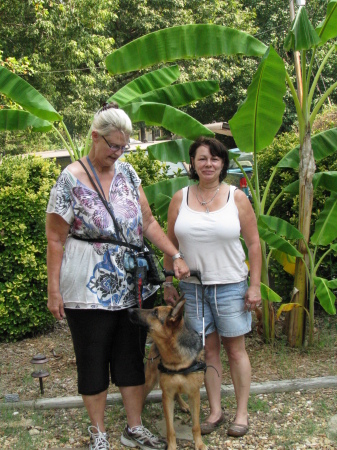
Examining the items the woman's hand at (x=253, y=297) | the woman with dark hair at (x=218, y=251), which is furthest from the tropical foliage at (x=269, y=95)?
the woman's hand at (x=253, y=297)

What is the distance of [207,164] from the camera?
135 inches

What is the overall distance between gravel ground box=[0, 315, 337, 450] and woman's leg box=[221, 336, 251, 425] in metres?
0.19

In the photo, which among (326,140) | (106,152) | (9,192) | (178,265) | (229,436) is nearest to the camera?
(106,152)

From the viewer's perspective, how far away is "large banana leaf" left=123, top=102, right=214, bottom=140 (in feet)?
15.2

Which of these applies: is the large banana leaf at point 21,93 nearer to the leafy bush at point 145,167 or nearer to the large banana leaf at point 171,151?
the large banana leaf at point 171,151

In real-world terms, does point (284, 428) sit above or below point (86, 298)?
below

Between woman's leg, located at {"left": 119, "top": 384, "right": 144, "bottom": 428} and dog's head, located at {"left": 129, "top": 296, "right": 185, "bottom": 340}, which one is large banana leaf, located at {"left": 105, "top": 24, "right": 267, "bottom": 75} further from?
woman's leg, located at {"left": 119, "top": 384, "right": 144, "bottom": 428}

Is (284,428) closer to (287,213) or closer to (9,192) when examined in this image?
(287,213)

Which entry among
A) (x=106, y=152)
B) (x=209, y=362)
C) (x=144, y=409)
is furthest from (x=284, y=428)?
(x=106, y=152)

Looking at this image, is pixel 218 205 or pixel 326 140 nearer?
pixel 218 205

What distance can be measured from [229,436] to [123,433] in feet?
2.40

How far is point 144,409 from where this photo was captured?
4145 millimetres

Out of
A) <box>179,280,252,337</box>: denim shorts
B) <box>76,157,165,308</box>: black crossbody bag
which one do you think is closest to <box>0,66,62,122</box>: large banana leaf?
<box>76,157,165,308</box>: black crossbody bag

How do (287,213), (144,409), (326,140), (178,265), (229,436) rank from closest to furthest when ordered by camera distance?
(178,265) < (229,436) < (144,409) < (326,140) < (287,213)
